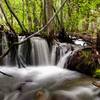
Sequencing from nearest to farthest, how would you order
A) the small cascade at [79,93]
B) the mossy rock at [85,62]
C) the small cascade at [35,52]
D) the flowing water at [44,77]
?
the small cascade at [79,93] < the flowing water at [44,77] < the mossy rock at [85,62] < the small cascade at [35,52]

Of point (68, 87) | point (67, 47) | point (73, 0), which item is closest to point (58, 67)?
point (67, 47)

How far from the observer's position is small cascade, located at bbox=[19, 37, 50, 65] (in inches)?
427

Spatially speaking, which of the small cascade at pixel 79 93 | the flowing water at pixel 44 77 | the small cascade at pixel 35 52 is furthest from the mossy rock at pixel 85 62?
the small cascade at pixel 35 52

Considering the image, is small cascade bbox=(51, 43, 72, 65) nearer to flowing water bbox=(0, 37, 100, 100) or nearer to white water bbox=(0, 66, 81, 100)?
flowing water bbox=(0, 37, 100, 100)

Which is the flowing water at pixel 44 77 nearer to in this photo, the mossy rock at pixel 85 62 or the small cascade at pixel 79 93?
the small cascade at pixel 79 93

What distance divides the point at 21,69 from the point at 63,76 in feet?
5.72

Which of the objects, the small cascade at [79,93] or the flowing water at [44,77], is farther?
the flowing water at [44,77]

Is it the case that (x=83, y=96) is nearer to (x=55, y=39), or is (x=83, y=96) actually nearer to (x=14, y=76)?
(x=14, y=76)

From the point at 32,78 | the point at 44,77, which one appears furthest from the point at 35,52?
the point at 32,78

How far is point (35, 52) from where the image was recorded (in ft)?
36.6

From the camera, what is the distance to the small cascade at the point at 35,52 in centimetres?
1084

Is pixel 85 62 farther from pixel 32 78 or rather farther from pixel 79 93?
pixel 79 93

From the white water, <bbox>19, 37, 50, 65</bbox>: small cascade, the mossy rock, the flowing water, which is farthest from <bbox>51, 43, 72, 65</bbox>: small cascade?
the mossy rock

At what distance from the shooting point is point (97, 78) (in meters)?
8.35
